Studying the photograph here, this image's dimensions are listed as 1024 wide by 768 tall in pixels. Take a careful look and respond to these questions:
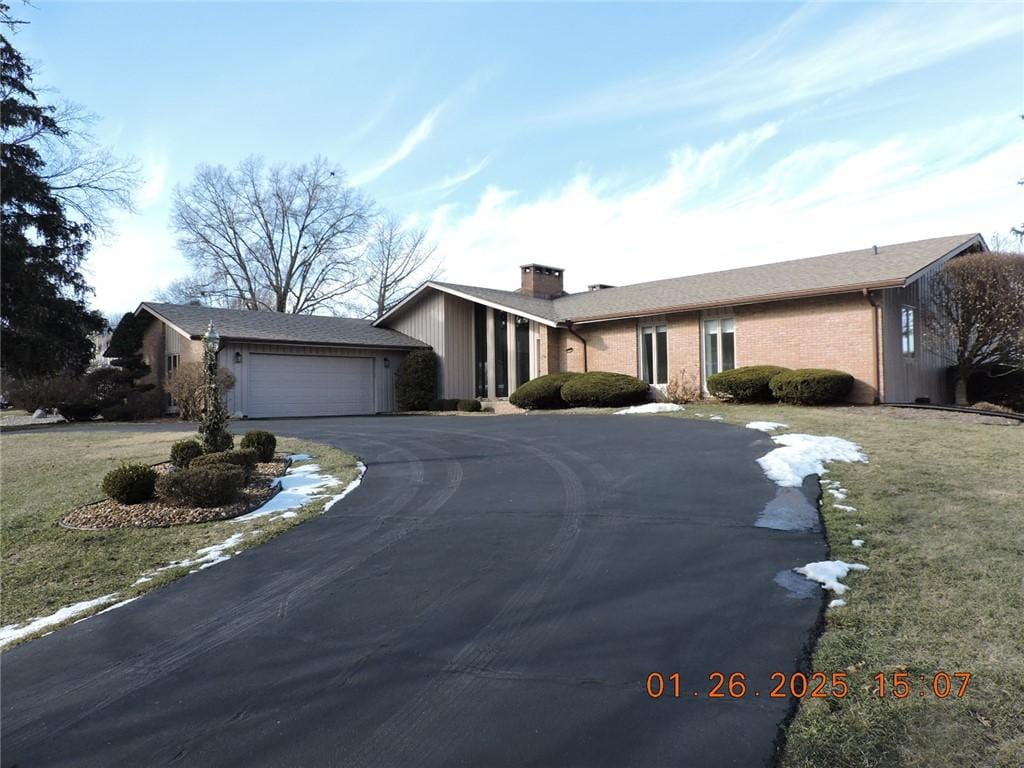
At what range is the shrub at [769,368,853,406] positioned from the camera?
1471 centimetres

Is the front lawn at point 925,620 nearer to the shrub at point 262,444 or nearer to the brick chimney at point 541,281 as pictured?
the shrub at point 262,444

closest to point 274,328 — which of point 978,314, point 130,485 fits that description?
point 130,485

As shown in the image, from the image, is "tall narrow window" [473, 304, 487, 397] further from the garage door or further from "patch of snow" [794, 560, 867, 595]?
"patch of snow" [794, 560, 867, 595]

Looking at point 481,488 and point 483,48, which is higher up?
point 483,48

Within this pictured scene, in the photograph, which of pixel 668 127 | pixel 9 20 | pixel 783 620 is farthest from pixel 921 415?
pixel 9 20

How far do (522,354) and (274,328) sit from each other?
29.5ft

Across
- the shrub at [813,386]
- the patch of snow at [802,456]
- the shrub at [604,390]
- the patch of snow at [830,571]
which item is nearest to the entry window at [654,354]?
the shrub at [604,390]

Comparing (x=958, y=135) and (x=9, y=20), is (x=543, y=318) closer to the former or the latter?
(x=958, y=135)

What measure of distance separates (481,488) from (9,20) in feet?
80.2

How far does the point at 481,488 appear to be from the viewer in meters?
7.62

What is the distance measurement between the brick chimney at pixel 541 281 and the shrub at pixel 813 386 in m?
12.6

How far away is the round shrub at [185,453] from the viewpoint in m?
9.17

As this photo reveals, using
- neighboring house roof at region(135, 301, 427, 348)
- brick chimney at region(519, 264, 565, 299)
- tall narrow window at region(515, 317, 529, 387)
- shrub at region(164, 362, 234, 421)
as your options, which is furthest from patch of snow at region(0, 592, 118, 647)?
brick chimney at region(519, 264, 565, 299)

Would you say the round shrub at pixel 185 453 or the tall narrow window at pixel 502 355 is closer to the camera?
the round shrub at pixel 185 453
